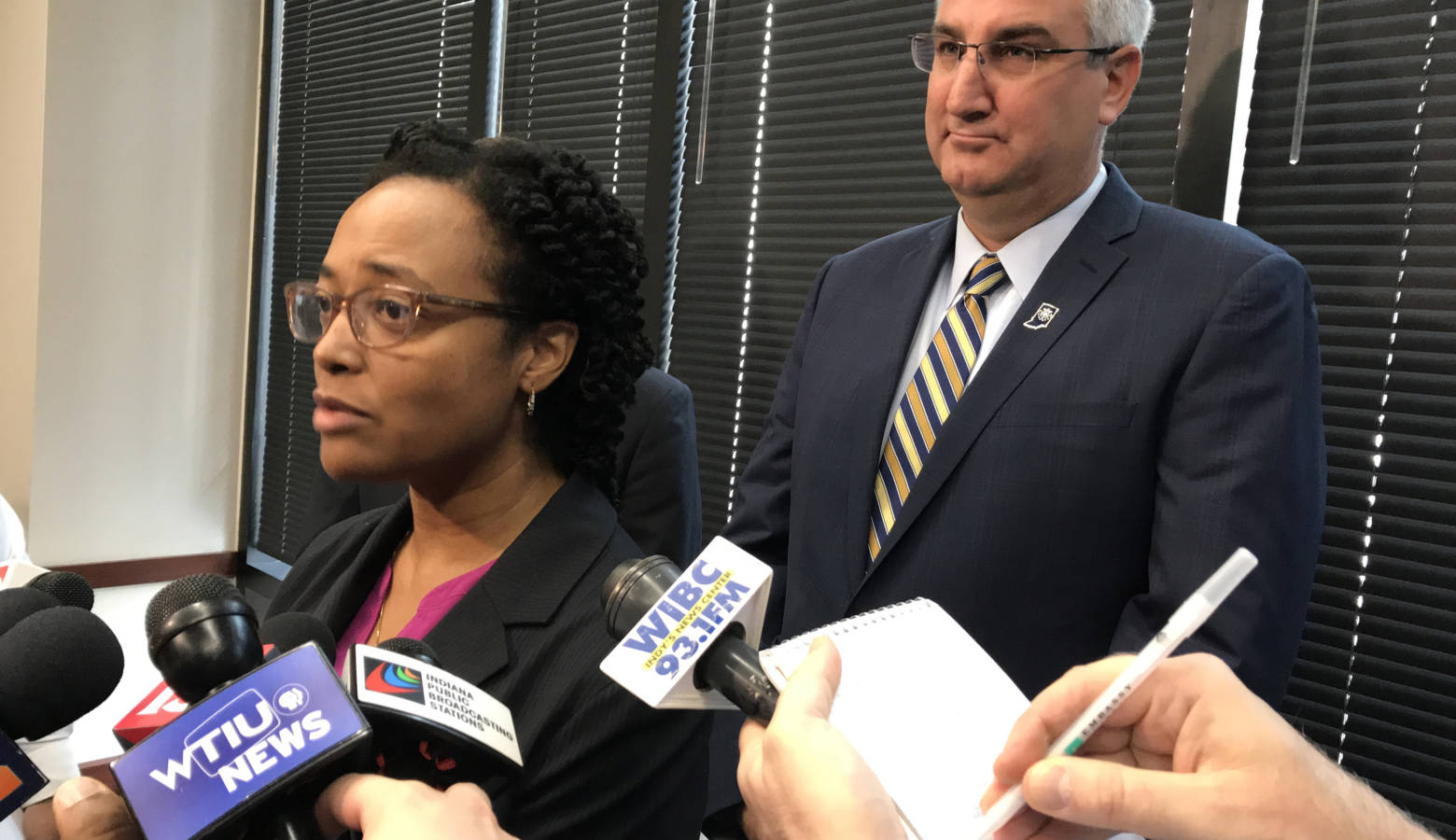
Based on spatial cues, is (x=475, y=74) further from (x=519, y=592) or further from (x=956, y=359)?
(x=519, y=592)

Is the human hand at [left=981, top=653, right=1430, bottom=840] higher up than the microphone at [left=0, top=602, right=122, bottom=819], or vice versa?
the human hand at [left=981, top=653, right=1430, bottom=840]

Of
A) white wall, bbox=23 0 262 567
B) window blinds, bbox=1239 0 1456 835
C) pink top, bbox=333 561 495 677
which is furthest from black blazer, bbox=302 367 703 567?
white wall, bbox=23 0 262 567

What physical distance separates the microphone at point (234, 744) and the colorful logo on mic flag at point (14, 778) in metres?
0.17

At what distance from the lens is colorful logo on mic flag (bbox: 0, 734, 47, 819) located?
0.78 m

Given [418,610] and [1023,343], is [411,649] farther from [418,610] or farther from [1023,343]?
[1023,343]

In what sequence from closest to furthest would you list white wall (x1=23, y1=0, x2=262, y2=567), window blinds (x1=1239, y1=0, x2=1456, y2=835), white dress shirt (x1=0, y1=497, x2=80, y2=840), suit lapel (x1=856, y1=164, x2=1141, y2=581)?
white dress shirt (x1=0, y1=497, x2=80, y2=840), suit lapel (x1=856, y1=164, x2=1141, y2=581), window blinds (x1=1239, y1=0, x2=1456, y2=835), white wall (x1=23, y1=0, x2=262, y2=567)

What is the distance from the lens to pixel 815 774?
638 millimetres

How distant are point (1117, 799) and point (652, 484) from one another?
5.80ft

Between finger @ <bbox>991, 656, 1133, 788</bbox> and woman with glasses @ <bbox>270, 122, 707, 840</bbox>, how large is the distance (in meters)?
0.56

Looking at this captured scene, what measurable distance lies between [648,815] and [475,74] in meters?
3.48

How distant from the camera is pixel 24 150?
455 centimetres

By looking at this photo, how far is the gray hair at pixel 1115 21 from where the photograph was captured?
5.00 ft

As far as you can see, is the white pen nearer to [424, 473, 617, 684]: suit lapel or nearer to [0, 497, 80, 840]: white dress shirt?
[424, 473, 617, 684]: suit lapel

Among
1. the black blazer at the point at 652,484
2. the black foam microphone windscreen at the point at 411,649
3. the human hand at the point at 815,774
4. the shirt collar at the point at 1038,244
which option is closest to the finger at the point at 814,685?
the human hand at the point at 815,774
